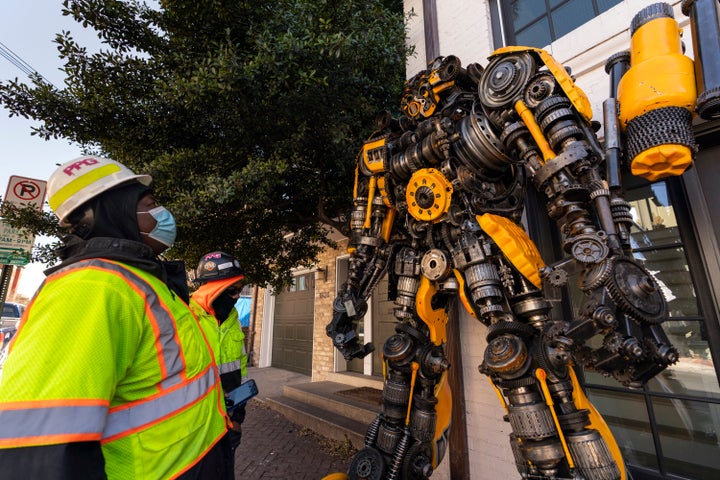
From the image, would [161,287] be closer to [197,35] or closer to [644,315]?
[644,315]

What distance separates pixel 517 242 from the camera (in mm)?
2186

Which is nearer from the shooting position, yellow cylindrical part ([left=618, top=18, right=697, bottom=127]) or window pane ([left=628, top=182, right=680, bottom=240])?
yellow cylindrical part ([left=618, top=18, right=697, bottom=127])

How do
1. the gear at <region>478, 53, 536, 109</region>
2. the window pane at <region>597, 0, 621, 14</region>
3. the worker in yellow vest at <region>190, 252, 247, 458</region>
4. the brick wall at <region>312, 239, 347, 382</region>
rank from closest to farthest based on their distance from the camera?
the gear at <region>478, 53, 536, 109</region> < the worker in yellow vest at <region>190, 252, 247, 458</region> < the window pane at <region>597, 0, 621, 14</region> < the brick wall at <region>312, 239, 347, 382</region>

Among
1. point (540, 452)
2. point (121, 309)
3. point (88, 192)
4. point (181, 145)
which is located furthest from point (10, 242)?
point (540, 452)

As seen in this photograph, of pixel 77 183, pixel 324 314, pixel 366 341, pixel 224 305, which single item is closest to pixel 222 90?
pixel 224 305

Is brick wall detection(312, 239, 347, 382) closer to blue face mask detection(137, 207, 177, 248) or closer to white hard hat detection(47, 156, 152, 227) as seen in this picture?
blue face mask detection(137, 207, 177, 248)

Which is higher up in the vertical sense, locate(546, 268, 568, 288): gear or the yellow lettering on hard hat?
the yellow lettering on hard hat

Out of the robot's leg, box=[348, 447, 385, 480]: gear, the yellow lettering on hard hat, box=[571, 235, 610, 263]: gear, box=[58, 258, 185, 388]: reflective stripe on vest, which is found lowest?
box=[348, 447, 385, 480]: gear

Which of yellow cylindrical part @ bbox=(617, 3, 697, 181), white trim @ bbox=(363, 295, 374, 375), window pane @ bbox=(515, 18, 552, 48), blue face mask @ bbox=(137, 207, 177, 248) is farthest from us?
white trim @ bbox=(363, 295, 374, 375)

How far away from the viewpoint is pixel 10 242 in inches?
154

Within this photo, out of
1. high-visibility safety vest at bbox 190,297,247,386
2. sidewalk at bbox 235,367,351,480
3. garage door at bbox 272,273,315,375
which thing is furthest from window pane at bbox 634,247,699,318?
garage door at bbox 272,273,315,375

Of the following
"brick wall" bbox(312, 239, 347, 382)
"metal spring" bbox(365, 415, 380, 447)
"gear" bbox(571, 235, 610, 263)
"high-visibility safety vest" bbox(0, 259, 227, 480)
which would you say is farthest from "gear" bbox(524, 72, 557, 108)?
"brick wall" bbox(312, 239, 347, 382)

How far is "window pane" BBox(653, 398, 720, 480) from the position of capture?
2283 millimetres

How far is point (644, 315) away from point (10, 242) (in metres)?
6.09
